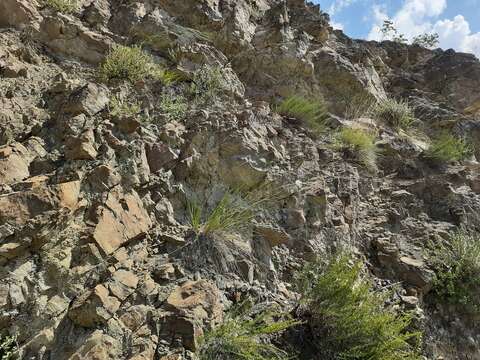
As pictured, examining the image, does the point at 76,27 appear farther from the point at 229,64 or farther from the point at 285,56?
the point at 285,56

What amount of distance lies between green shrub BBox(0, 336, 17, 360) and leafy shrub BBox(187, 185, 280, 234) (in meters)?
1.37

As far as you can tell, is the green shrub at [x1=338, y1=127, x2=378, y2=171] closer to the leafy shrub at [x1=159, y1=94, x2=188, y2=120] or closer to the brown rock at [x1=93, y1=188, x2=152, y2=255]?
the leafy shrub at [x1=159, y1=94, x2=188, y2=120]

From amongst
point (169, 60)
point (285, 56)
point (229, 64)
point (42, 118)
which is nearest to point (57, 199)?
point (42, 118)

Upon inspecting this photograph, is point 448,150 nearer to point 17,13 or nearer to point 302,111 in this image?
point 302,111

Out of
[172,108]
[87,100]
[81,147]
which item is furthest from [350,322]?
[87,100]

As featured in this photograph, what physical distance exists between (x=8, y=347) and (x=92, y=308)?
445 mm

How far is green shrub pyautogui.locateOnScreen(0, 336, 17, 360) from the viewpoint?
213 cm

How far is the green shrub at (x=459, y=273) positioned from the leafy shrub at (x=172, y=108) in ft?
9.06

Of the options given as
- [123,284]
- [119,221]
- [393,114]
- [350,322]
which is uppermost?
[393,114]

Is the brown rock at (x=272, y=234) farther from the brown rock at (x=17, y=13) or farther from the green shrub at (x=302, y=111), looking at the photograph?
the brown rock at (x=17, y=13)

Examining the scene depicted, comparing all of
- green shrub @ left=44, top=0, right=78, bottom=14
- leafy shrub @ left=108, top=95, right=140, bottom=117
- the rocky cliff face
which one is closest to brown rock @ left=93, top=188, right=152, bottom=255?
the rocky cliff face

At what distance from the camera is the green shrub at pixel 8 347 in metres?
2.13

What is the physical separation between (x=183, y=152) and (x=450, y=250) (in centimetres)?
277

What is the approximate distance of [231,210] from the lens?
137 inches
